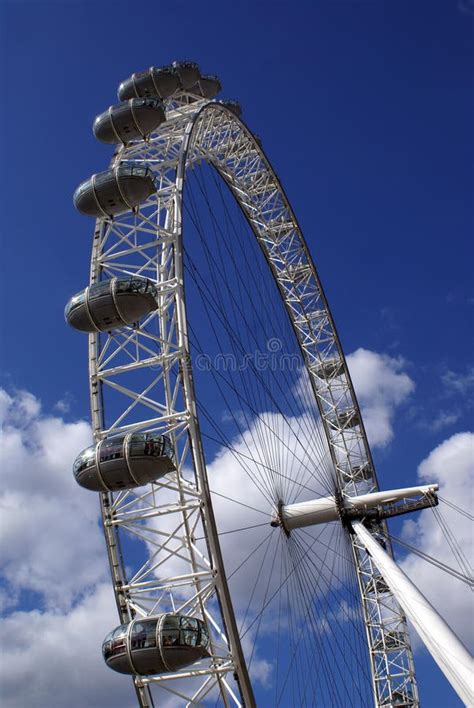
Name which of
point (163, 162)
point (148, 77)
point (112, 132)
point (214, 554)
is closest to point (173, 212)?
point (163, 162)

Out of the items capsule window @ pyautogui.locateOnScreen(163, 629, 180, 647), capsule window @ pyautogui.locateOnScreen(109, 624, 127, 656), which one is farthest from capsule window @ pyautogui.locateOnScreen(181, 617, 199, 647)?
capsule window @ pyautogui.locateOnScreen(109, 624, 127, 656)

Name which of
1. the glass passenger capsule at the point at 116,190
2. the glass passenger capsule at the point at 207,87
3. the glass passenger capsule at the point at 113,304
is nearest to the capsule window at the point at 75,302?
the glass passenger capsule at the point at 113,304

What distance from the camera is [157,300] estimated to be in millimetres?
20000

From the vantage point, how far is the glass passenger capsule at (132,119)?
77.2ft

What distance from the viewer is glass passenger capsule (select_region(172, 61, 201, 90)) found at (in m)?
26.8

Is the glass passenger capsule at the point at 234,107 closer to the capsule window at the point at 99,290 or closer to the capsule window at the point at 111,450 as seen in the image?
the capsule window at the point at 99,290

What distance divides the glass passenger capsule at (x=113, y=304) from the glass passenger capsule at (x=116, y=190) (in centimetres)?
323

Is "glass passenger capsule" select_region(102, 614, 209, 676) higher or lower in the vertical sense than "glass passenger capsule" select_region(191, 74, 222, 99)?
lower

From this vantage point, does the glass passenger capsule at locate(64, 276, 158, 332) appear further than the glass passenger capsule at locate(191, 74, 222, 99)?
No

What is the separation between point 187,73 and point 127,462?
16388mm

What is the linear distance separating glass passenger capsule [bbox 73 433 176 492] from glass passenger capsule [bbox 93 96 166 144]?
36.3 feet

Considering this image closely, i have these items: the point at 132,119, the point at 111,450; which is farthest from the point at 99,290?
the point at 132,119

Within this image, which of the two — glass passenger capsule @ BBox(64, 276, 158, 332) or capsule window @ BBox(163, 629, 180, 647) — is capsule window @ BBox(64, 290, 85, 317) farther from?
capsule window @ BBox(163, 629, 180, 647)

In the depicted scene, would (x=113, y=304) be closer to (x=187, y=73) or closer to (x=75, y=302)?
(x=75, y=302)
